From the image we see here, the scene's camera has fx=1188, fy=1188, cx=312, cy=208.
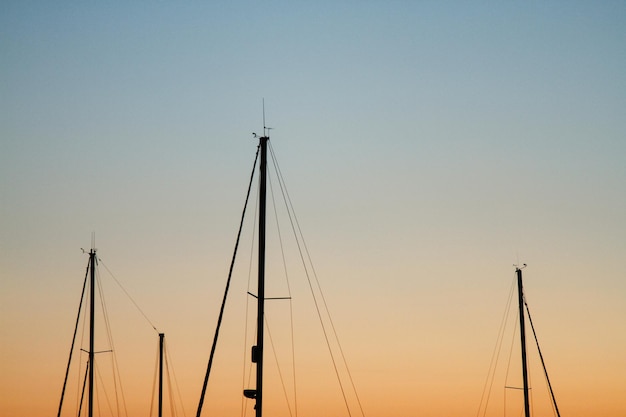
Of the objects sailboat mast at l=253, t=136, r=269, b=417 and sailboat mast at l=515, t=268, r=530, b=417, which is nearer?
sailboat mast at l=253, t=136, r=269, b=417

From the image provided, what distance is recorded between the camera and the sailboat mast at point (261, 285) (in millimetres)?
A: 40594

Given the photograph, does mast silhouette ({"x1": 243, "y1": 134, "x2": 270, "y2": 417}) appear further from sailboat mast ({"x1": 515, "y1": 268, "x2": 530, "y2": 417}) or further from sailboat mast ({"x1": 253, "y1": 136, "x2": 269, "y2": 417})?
sailboat mast ({"x1": 515, "y1": 268, "x2": 530, "y2": 417})

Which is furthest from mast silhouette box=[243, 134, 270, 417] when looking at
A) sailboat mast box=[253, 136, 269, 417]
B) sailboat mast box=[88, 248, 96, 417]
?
sailboat mast box=[88, 248, 96, 417]

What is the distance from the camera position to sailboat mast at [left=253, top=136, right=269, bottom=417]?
40594mm

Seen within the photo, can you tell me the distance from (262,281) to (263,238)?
169 cm

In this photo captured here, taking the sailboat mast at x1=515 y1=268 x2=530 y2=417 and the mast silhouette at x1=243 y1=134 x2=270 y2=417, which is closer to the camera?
the mast silhouette at x1=243 y1=134 x2=270 y2=417

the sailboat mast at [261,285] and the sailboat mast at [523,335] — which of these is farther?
the sailboat mast at [523,335]

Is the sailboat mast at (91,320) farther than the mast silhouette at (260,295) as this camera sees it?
Yes

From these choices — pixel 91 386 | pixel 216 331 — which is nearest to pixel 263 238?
pixel 216 331

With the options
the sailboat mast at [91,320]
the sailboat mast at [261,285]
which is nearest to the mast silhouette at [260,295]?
the sailboat mast at [261,285]

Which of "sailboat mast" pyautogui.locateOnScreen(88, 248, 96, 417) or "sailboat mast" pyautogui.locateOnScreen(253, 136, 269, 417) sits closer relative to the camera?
"sailboat mast" pyautogui.locateOnScreen(253, 136, 269, 417)

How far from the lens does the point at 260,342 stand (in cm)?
4091

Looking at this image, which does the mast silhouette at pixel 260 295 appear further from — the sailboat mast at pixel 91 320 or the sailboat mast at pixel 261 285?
the sailboat mast at pixel 91 320

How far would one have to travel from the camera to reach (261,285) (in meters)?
41.7
